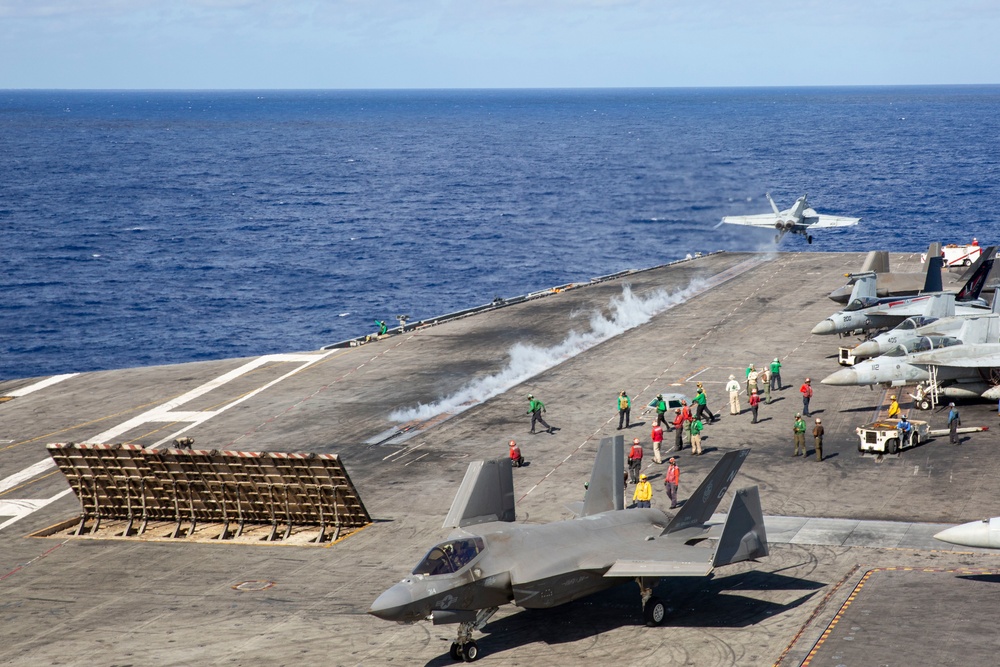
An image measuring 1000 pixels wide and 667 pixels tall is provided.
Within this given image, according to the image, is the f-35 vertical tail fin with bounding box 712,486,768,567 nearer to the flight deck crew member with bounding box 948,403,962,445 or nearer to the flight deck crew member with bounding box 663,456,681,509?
the flight deck crew member with bounding box 663,456,681,509

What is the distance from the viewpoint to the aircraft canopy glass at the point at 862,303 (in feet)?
173

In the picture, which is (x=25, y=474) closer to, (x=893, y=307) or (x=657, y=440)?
(x=657, y=440)

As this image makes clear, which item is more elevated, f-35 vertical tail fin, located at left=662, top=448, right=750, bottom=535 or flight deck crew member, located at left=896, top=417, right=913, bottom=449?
f-35 vertical tail fin, located at left=662, top=448, right=750, bottom=535

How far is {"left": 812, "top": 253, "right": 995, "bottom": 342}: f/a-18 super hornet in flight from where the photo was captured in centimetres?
4938

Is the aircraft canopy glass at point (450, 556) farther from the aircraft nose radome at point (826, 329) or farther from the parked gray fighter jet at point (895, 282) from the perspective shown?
the parked gray fighter jet at point (895, 282)

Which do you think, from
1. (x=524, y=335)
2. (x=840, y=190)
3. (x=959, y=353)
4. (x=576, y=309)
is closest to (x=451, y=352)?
(x=524, y=335)

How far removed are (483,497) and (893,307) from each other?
107 feet

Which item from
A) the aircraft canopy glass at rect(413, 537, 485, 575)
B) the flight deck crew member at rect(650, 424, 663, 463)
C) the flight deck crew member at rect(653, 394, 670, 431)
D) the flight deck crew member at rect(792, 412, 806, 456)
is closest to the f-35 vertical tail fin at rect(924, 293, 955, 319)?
the flight deck crew member at rect(792, 412, 806, 456)

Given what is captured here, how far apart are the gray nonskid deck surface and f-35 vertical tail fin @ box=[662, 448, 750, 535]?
2.06 m

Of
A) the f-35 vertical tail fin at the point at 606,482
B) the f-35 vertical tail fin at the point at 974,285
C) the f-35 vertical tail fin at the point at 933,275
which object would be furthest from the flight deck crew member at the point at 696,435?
the f-35 vertical tail fin at the point at 933,275

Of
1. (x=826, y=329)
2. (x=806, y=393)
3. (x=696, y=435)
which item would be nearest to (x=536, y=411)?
(x=696, y=435)

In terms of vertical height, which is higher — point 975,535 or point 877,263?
point 877,263

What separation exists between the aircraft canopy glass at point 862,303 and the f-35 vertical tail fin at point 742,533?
29.4m

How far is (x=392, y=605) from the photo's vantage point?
75.2ft
